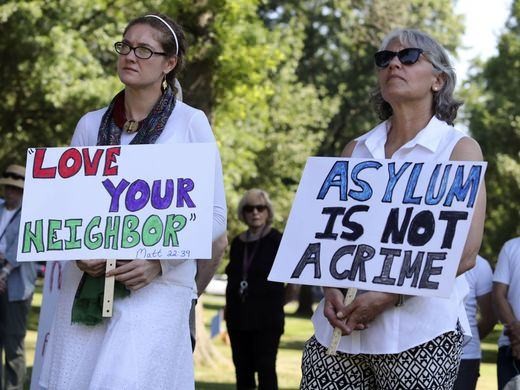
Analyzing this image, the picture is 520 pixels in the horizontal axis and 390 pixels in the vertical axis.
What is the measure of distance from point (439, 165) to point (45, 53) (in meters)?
14.2

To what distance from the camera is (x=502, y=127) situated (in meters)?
31.3

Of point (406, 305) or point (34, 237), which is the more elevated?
point (34, 237)

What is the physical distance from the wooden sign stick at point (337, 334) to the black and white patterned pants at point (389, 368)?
70 mm

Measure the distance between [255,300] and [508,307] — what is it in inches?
121

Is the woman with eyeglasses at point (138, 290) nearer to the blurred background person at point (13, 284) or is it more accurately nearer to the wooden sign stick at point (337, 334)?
the wooden sign stick at point (337, 334)

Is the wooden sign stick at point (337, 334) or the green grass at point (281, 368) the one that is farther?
the green grass at point (281, 368)

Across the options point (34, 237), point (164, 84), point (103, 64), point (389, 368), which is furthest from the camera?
point (103, 64)

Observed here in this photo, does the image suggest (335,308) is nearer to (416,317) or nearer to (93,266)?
(416,317)

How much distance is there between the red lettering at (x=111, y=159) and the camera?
450cm

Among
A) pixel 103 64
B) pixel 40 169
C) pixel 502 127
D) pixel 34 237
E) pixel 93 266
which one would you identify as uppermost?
pixel 502 127

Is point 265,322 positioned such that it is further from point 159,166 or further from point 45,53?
point 45,53

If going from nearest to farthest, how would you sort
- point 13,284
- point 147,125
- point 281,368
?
point 147,125, point 13,284, point 281,368

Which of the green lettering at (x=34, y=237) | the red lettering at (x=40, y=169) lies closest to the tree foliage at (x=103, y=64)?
the red lettering at (x=40, y=169)

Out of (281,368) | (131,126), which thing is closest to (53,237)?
(131,126)
